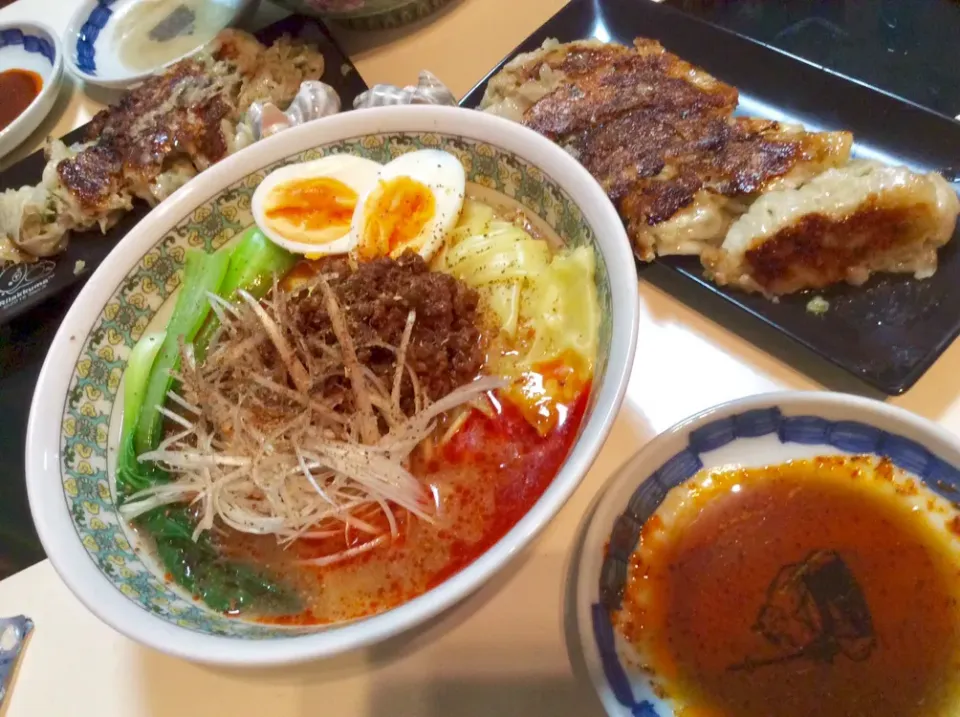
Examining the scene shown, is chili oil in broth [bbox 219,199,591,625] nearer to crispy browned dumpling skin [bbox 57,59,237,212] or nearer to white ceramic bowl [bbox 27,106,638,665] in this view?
white ceramic bowl [bbox 27,106,638,665]

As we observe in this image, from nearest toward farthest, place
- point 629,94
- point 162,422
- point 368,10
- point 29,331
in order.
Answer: point 162,422 < point 629,94 < point 29,331 < point 368,10

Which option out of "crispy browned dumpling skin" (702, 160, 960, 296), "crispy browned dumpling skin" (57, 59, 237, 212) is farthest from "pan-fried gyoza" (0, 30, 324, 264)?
"crispy browned dumpling skin" (702, 160, 960, 296)

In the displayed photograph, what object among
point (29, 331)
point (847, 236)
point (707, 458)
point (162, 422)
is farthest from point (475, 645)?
→ point (29, 331)

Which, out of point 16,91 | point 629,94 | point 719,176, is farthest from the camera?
point 16,91

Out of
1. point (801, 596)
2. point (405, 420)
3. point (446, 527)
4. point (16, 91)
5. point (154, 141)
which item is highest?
point (16, 91)

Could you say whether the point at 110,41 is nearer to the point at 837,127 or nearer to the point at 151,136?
the point at 151,136

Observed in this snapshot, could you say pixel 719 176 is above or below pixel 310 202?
below

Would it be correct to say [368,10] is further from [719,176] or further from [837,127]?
[837,127]

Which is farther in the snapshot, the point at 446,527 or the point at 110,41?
the point at 110,41

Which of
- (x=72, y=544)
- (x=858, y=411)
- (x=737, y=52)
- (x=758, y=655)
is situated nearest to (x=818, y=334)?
(x=858, y=411)
